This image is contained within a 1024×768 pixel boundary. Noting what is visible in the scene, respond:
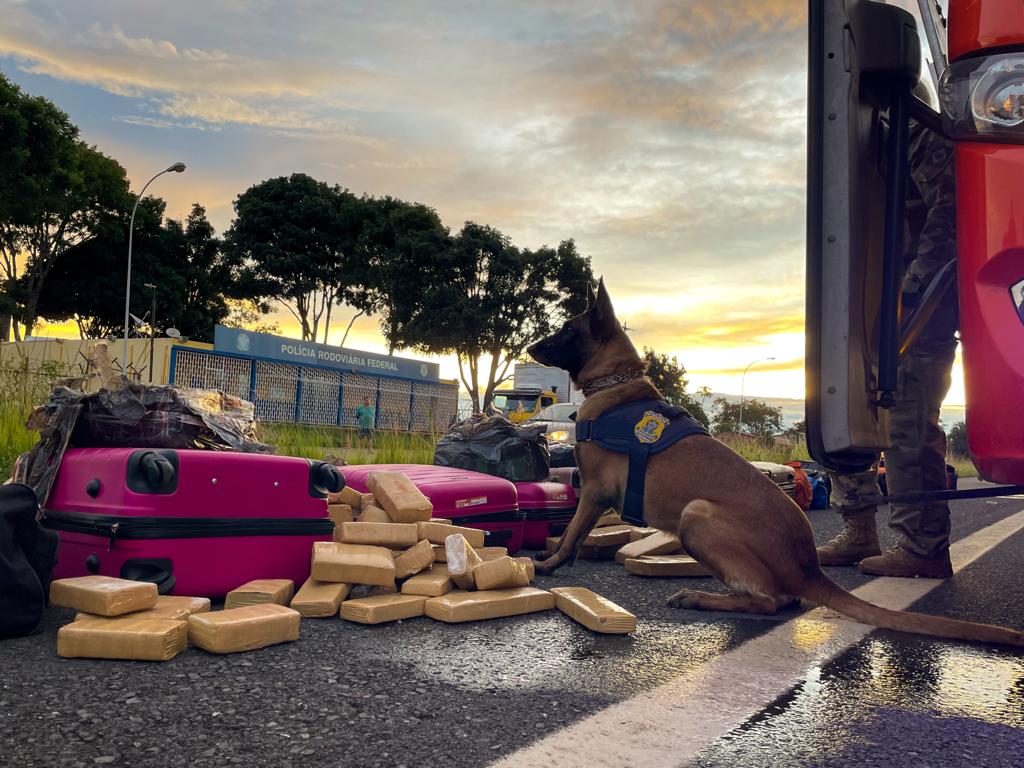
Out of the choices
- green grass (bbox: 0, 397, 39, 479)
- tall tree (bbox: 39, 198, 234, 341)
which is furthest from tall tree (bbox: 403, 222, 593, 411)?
green grass (bbox: 0, 397, 39, 479)

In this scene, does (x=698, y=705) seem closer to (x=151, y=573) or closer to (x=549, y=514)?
(x=151, y=573)

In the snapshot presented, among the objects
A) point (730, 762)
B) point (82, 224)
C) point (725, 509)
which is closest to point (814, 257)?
point (725, 509)

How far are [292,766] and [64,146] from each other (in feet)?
102

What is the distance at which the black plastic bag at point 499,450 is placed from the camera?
17.1ft

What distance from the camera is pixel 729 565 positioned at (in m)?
3.26

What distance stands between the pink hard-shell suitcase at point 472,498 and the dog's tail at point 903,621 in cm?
185

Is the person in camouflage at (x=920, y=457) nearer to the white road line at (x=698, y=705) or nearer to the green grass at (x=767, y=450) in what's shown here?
the white road line at (x=698, y=705)

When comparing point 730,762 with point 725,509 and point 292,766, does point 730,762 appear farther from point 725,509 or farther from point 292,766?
point 725,509

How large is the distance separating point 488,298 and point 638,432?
3285cm

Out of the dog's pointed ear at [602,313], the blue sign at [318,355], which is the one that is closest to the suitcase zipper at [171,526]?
the dog's pointed ear at [602,313]

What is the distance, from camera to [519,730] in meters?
1.84

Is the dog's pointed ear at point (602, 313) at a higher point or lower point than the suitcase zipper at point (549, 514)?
higher

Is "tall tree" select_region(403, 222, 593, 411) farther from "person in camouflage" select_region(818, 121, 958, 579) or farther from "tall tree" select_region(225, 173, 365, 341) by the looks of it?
"person in camouflage" select_region(818, 121, 958, 579)

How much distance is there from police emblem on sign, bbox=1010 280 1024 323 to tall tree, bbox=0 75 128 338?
29.8 m
